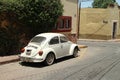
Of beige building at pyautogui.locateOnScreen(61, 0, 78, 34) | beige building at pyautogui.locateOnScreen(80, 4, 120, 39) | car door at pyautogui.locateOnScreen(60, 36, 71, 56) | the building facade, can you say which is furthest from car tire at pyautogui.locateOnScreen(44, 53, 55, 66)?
beige building at pyautogui.locateOnScreen(80, 4, 120, 39)

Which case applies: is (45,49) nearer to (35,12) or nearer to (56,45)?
(56,45)

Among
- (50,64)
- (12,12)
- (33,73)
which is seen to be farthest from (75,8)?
(33,73)

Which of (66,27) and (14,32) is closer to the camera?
(14,32)

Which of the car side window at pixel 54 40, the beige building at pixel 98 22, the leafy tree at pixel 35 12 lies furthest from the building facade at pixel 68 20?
the beige building at pixel 98 22

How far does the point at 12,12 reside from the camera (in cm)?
1453

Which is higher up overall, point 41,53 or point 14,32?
point 14,32

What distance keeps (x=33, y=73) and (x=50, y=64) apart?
2116 mm

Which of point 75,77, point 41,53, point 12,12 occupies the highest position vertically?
point 12,12

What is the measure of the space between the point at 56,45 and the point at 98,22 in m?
22.9

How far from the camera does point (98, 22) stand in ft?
116

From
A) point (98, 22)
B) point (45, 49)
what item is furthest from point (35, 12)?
point (98, 22)

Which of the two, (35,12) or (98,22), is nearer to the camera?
(35,12)

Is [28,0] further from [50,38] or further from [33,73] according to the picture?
[33,73]

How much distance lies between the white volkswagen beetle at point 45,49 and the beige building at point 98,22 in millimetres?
21514
